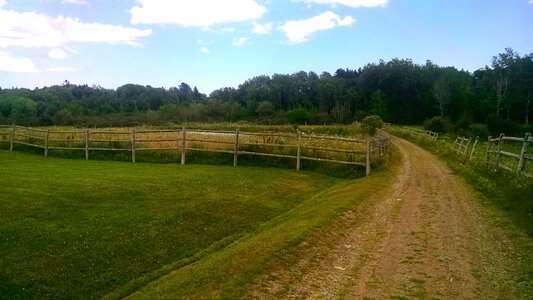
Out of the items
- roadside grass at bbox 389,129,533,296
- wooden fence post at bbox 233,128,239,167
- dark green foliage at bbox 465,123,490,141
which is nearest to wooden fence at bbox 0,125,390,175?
wooden fence post at bbox 233,128,239,167

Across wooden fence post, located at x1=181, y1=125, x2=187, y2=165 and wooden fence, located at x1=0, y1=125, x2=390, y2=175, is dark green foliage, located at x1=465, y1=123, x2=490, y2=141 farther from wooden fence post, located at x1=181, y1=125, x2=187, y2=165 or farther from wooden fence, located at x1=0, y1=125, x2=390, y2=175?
wooden fence post, located at x1=181, y1=125, x2=187, y2=165

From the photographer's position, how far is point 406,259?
26.6 ft

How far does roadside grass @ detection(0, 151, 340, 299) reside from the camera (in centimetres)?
789

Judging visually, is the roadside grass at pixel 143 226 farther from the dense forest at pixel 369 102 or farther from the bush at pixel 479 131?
the dense forest at pixel 369 102

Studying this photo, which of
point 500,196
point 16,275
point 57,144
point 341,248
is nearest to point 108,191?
point 16,275

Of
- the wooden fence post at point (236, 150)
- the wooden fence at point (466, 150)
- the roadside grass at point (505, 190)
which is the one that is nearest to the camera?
the roadside grass at point (505, 190)

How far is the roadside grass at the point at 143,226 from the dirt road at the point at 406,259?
597mm

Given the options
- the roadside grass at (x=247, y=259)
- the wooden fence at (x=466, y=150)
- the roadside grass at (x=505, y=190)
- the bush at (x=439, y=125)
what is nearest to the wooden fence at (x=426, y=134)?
the wooden fence at (x=466, y=150)

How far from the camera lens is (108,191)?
532 inches

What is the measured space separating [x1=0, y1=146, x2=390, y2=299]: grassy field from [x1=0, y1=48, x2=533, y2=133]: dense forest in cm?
5985

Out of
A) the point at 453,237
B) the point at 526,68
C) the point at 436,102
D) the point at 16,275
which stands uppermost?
the point at 526,68

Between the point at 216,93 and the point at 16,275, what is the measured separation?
169698mm

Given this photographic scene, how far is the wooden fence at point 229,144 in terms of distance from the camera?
20.7 metres

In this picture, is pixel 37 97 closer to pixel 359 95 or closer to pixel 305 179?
pixel 359 95
